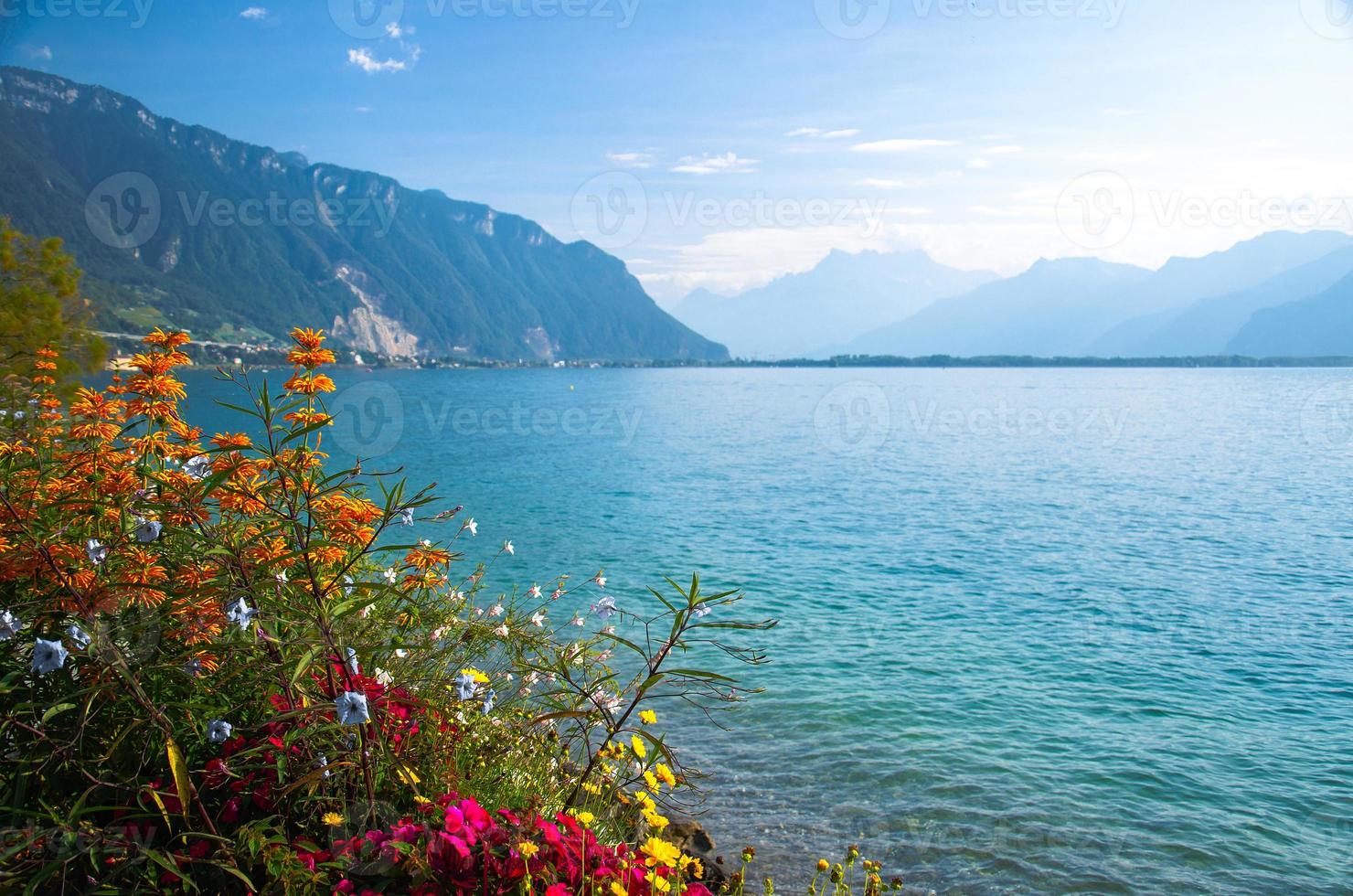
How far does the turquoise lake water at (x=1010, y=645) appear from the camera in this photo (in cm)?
904

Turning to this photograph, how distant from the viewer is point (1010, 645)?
16438 millimetres

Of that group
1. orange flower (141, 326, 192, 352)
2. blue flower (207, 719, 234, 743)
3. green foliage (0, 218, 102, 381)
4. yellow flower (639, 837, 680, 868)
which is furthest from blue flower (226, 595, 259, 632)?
green foliage (0, 218, 102, 381)

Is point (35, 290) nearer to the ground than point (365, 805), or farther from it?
farther from it

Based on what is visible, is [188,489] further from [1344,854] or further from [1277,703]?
[1277,703]

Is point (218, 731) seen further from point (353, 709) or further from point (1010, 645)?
point (1010, 645)

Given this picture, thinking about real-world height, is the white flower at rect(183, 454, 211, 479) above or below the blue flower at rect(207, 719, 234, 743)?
above

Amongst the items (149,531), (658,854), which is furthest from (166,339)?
(658,854)

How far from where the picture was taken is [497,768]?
16.2 ft

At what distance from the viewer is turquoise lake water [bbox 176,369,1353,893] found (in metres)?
9.04

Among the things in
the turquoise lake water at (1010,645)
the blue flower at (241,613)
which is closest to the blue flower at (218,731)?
the blue flower at (241,613)

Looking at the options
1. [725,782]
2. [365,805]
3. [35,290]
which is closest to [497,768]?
[365,805]

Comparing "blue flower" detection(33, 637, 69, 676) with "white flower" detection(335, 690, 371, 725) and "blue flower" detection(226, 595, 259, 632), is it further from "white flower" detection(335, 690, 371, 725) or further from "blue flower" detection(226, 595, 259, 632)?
"white flower" detection(335, 690, 371, 725)

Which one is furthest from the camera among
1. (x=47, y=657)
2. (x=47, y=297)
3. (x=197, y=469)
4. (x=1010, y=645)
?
(x=47, y=297)

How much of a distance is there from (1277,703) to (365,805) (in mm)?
15286
